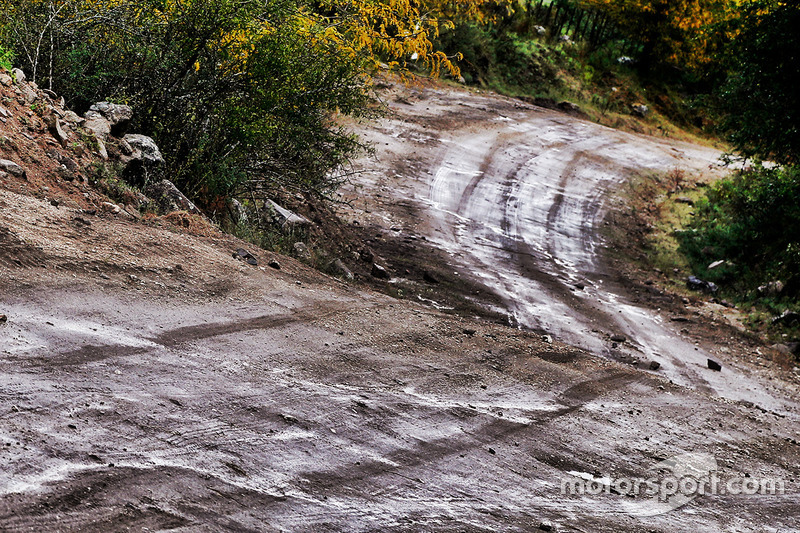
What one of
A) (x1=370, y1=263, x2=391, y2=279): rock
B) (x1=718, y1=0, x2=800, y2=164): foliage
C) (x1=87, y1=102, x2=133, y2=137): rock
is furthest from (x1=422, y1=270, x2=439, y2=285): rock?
(x1=718, y1=0, x2=800, y2=164): foliage

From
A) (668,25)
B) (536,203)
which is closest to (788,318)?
(536,203)

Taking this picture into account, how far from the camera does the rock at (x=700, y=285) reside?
45.4ft

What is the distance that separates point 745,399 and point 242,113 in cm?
729

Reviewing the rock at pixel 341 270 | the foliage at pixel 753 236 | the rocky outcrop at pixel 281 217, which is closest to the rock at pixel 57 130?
the rocky outcrop at pixel 281 217

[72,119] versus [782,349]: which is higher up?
[72,119]

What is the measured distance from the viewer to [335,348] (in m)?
6.39

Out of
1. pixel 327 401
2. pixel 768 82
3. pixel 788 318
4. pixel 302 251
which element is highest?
pixel 768 82

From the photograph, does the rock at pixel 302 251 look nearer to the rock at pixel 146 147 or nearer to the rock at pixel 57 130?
the rock at pixel 146 147

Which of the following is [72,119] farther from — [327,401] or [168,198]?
[327,401]

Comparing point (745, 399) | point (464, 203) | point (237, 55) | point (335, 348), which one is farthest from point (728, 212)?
point (335, 348)

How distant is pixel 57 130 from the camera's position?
26.7 ft

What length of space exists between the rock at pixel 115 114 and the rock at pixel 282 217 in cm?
225

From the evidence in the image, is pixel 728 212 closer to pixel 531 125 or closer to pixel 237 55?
pixel 531 125

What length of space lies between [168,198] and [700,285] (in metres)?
9.79
